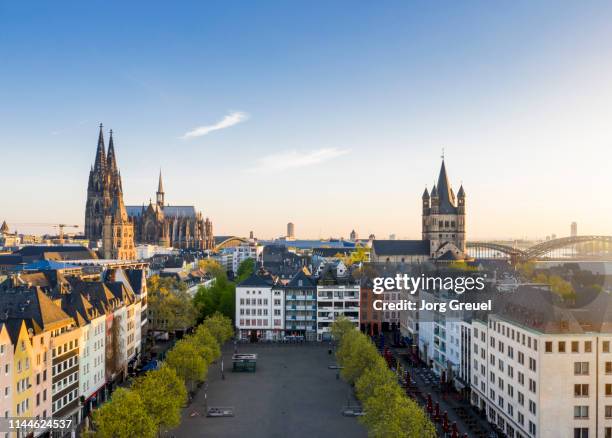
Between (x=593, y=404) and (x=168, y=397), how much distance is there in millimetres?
41165

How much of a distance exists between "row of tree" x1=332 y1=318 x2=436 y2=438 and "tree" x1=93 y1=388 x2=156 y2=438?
20548mm

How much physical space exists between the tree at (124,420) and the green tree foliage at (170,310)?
6440cm

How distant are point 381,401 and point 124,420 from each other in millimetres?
23666

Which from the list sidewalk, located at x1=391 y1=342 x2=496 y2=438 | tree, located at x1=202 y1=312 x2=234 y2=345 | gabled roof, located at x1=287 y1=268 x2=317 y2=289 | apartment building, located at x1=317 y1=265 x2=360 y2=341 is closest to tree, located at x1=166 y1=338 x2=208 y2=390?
tree, located at x1=202 y1=312 x2=234 y2=345

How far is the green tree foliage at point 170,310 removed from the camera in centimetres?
11631

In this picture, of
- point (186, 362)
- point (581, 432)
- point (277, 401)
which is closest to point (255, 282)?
point (277, 401)

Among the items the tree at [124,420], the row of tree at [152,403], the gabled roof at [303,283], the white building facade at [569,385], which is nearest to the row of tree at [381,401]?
the white building facade at [569,385]

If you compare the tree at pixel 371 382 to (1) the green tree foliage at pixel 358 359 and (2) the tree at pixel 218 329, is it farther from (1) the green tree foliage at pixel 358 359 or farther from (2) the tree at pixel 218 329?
(2) the tree at pixel 218 329

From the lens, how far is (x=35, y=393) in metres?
59.0

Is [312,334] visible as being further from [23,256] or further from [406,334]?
[23,256]

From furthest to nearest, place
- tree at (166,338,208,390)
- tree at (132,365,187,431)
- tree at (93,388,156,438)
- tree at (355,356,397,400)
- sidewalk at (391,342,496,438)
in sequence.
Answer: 1. tree at (166,338,208,390)
2. sidewalk at (391,342,496,438)
3. tree at (355,356,397,400)
4. tree at (132,365,187,431)
5. tree at (93,388,156,438)

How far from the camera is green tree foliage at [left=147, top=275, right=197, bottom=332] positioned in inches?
4579

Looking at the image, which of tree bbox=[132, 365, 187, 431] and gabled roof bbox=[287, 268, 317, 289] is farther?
gabled roof bbox=[287, 268, 317, 289]

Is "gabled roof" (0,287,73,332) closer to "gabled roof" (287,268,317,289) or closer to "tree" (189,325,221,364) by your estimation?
"tree" (189,325,221,364)
